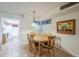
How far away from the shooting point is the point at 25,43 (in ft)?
8.46

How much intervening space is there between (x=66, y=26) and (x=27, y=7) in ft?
2.64

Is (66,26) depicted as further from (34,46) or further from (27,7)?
(27,7)

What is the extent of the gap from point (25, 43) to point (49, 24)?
57 centimetres

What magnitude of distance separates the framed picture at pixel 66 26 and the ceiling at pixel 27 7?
0.33 meters

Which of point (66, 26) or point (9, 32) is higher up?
point (66, 26)

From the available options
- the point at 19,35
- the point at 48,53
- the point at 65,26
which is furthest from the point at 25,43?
the point at 65,26

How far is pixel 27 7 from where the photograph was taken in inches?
101

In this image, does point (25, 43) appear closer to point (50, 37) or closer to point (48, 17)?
point (50, 37)

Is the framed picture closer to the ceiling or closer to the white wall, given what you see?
the white wall

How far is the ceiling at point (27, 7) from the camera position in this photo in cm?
254

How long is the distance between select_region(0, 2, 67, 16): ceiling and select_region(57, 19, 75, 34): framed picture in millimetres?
333

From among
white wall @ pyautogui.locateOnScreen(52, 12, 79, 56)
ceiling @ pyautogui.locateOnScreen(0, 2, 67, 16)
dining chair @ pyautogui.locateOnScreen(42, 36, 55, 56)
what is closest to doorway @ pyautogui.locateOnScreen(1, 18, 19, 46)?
ceiling @ pyautogui.locateOnScreen(0, 2, 67, 16)

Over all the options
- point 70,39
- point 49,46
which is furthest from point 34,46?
point 70,39

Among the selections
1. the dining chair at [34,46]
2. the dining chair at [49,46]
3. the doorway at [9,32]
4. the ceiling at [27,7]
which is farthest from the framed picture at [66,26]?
the doorway at [9,32]
